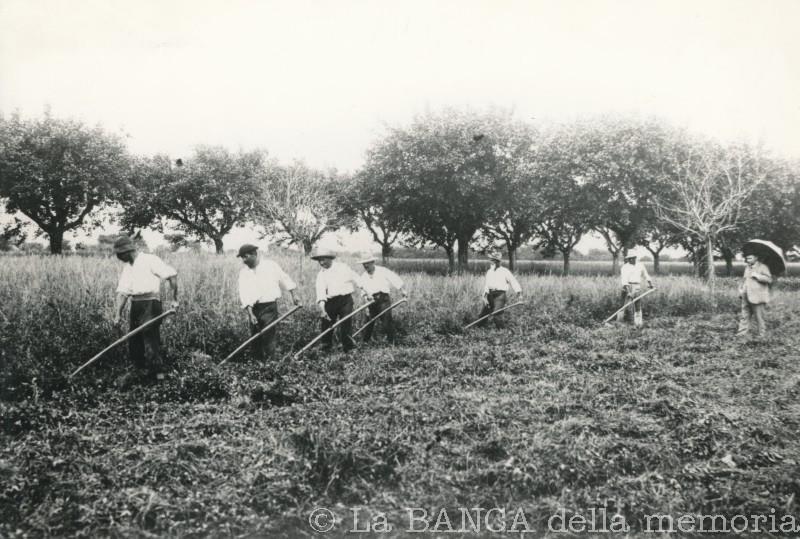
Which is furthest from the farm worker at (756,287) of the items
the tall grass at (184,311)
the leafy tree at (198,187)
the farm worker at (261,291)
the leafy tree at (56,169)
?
the leafy tree at (198,187)

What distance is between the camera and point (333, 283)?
7270 millimetres

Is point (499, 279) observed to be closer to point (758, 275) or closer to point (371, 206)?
point (758, 275)

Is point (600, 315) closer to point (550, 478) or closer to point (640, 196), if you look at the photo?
point (550, 478)

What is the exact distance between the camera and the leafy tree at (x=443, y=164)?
62.2 feet

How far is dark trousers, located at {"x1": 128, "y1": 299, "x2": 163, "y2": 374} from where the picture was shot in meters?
5.62

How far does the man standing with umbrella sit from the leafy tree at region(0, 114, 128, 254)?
71.6 ft

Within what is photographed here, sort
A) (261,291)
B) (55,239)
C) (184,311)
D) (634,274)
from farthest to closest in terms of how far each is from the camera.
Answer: (55,239) → (634,274) → (184,311) → (261,291)

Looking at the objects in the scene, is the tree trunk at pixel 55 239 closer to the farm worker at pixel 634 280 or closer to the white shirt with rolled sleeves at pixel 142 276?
the white shirt with rolled sleeves at pixel 142 276

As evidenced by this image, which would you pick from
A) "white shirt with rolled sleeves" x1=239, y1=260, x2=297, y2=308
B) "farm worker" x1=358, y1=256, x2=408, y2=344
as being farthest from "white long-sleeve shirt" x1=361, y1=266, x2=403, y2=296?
"white shirt with rolled sleeves" x1=239, y1=260, x2=297, y2=308

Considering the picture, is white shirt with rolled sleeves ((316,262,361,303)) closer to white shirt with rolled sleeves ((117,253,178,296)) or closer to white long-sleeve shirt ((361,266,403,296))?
white long-sleeve shirt ((361,266,403,296))

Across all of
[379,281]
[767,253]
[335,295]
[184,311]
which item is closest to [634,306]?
[767,253]

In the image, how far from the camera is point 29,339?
614 centimetres

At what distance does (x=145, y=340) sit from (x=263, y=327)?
137 cm

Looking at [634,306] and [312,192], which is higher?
[312,192]
